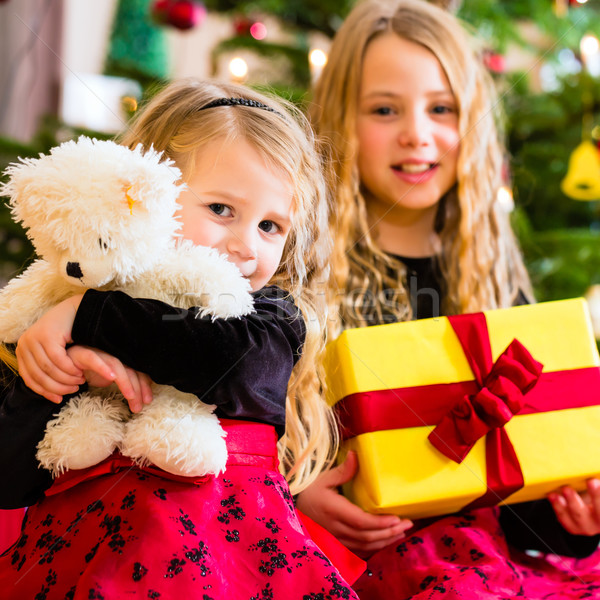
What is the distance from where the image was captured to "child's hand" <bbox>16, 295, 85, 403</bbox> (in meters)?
0.77

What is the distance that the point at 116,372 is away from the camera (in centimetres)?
77

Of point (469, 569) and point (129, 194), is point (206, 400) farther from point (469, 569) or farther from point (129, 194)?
point (469, 569)

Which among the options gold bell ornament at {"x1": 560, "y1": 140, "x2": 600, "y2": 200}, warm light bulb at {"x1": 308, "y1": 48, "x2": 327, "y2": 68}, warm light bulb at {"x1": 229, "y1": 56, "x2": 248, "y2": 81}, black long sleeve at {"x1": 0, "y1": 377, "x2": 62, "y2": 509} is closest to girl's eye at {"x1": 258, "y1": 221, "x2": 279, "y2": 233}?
black long sleeve at {"x1": 0, "y1": 377, "x2": 62, "y2": 509}

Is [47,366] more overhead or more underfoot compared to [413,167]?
more underfoot

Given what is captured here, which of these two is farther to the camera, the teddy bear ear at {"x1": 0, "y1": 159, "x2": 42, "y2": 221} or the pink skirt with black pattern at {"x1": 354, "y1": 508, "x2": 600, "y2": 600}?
the pink skirt with black pattern at {"x1": 354, "y1": 508, "x2": 600, "y2": 600}

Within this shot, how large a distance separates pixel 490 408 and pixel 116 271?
53cm

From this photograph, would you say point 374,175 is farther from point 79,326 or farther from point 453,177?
point 79,326

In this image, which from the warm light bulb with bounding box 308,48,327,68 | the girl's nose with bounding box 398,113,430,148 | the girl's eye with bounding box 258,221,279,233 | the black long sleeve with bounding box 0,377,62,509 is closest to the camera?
the black long sleeve with bounding box 0,377,62,509

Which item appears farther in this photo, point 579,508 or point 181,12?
point 181,12

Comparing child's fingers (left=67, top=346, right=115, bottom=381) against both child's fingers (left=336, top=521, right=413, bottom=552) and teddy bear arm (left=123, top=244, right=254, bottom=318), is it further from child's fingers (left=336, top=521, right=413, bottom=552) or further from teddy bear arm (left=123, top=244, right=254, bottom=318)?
child's fingers (left=336, top=521, right=413, bottom=552)

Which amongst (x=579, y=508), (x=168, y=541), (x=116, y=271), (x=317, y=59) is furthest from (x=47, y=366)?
(x=317, y=59)

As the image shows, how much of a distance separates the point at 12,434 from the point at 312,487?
47 centimetres

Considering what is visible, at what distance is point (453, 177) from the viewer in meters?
1.42

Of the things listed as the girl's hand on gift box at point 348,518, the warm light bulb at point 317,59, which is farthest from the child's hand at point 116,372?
the warm light bulb at point 317,59
